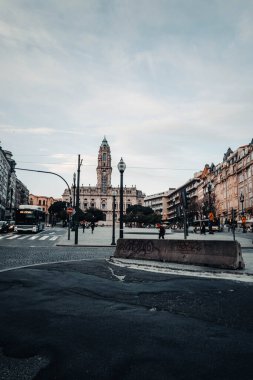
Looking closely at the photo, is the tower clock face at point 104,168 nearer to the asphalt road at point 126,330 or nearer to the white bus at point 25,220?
the white bus at point 25,220

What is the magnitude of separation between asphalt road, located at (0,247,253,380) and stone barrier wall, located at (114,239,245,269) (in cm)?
211

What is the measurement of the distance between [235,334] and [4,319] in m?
2.93

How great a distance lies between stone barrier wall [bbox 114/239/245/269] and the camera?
28.7ft

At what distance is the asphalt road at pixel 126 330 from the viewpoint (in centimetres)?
273

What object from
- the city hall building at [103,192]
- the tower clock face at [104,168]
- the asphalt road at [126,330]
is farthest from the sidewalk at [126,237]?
the tower clock face at [104,168]

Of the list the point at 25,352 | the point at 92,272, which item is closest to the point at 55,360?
the point at 25,352

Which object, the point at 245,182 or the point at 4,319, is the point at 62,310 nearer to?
the point at 4,319

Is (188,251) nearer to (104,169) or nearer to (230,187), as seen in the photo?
(230,187)

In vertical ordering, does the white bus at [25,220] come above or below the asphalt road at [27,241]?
above

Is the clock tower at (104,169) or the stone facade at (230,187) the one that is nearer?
the stone facade at (230,187)

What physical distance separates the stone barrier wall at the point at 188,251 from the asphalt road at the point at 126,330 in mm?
2112

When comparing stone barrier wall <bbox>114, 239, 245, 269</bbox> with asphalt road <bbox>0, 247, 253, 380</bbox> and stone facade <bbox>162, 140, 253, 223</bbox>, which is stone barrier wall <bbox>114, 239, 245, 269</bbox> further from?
stone facade <bbox>162, 140, 253, 223</bbox>

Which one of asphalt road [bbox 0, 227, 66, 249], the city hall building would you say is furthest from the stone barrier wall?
the city hall building

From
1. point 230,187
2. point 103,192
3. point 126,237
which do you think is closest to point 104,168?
point 103,192
